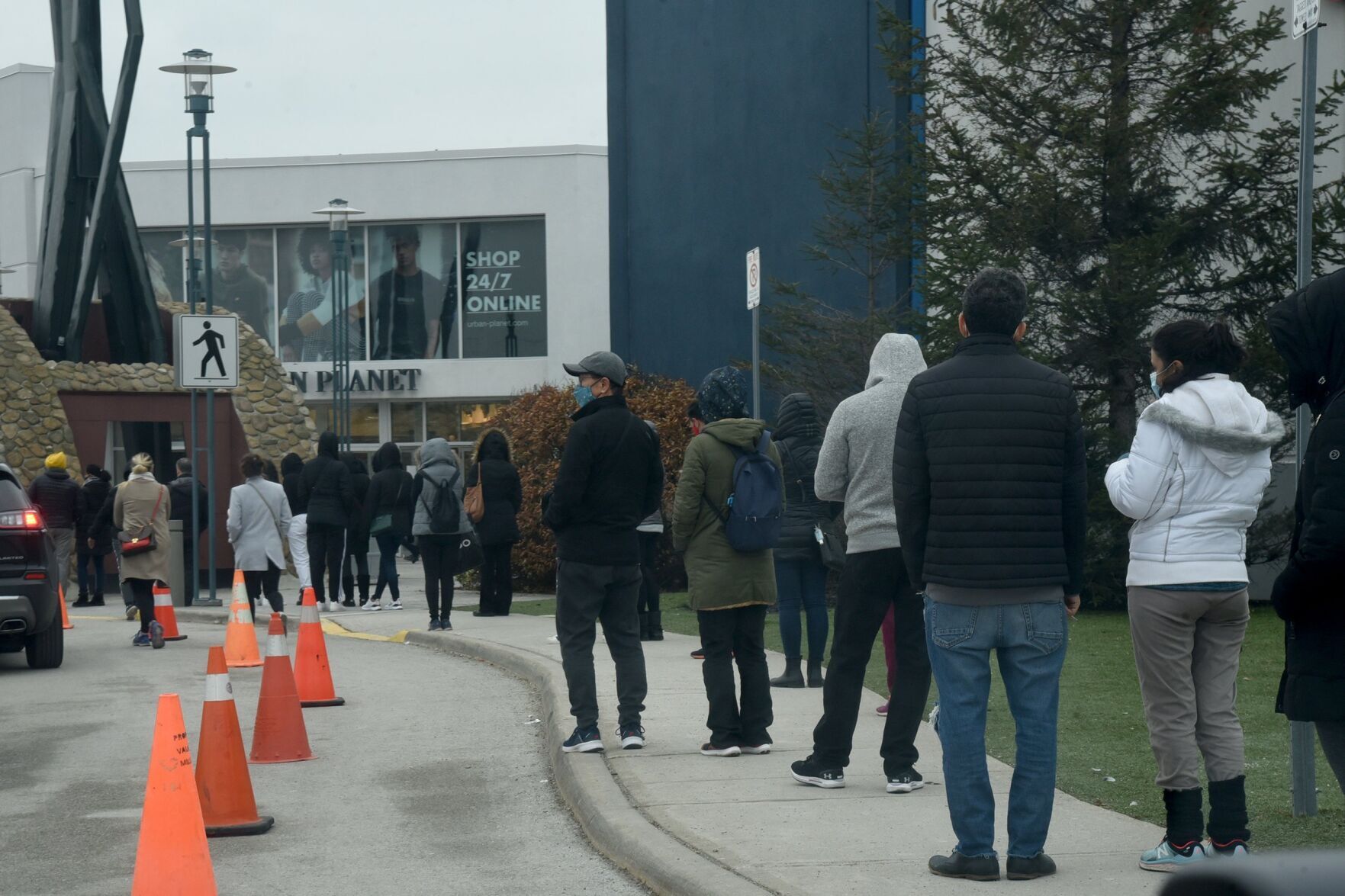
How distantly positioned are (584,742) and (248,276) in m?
34.3

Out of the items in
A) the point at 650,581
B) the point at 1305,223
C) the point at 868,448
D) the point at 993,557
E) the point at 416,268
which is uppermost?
the point at 416,268

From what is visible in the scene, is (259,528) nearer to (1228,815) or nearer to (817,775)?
(817,775)

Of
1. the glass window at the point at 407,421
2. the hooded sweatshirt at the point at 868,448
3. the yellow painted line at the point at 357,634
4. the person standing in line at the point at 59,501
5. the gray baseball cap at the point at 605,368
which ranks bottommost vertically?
the yellow painted line at the point at 357,634

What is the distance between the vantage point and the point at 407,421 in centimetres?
4031

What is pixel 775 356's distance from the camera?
20656 millimetres

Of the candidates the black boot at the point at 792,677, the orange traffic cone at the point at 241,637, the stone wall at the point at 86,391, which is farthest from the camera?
the stone wall at the point at 86,391

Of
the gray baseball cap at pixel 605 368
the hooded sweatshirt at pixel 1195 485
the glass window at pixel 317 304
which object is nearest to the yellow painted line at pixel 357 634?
the gray baseball cap at pixel 605 368

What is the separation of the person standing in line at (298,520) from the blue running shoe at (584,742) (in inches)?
387

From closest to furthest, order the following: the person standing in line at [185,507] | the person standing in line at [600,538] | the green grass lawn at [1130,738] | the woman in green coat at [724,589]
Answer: the green grass lawn at [1130,738], the woman in green coat at [724,589], the person standing in line at [600,538], the person standing in line at [185,507]

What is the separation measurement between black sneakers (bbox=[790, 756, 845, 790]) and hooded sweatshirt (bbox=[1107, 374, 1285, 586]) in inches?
75.8

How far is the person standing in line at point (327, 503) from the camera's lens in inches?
689

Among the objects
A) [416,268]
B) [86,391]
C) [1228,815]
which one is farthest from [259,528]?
[416,268]

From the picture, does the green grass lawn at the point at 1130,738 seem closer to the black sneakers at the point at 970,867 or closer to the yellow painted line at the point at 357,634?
the black sneakers at the point at 970,867

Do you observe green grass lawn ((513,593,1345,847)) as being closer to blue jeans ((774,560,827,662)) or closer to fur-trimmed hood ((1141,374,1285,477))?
blue jeans ((774,560,827,662))
